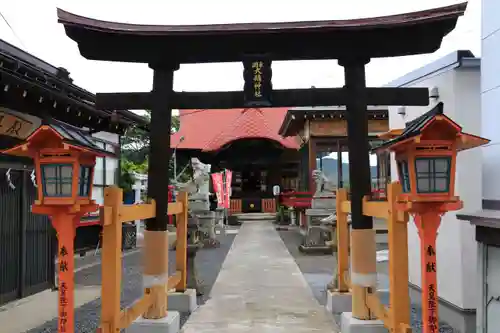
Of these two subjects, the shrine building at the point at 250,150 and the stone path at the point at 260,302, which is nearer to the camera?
the stone path at the point at 260,302

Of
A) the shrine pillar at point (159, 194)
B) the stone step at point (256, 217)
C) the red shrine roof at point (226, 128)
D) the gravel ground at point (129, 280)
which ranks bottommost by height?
the gravel ground at point (129, 280)

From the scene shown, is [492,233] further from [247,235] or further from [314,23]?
[247,235]

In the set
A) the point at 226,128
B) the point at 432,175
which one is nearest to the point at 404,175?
the point at 432,175

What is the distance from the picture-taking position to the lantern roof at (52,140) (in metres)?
3.94

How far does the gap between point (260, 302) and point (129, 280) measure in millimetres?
3712

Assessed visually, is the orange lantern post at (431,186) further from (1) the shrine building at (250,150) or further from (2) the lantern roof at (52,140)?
(1) the shrine building at (250,150)

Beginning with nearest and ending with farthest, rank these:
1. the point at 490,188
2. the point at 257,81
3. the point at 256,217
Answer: the point at 490,188 → the point at 257,81 → the point at 256,217

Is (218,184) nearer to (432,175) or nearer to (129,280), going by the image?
(129,280)

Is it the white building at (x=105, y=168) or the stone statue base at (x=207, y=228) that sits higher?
the white building at (x=105, y=168)

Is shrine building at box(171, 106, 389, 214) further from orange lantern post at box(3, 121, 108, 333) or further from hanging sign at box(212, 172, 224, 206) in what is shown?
orange lantern post at box(3, 121, 108, 333)

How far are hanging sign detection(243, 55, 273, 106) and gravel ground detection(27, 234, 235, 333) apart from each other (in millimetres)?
3460

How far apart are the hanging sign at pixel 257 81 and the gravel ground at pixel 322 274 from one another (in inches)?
139

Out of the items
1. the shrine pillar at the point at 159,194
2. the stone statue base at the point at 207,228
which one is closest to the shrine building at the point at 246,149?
the stone statue base at the point at 207,228

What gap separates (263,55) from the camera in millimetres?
6652
